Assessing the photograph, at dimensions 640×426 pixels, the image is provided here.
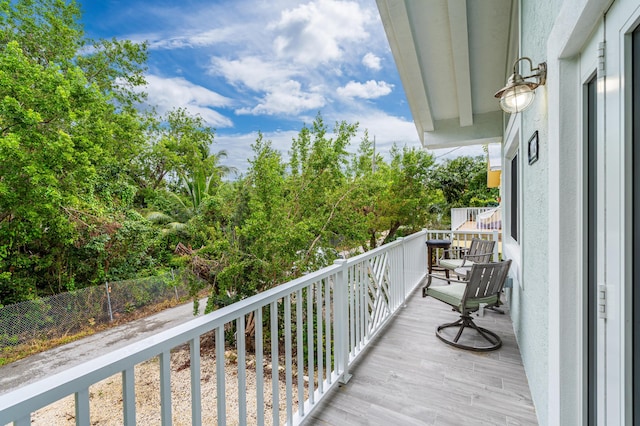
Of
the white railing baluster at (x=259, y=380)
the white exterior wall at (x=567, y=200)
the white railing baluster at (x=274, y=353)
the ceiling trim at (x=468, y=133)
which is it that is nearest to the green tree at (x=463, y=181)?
the ceiling trim at (x=468, y=133)

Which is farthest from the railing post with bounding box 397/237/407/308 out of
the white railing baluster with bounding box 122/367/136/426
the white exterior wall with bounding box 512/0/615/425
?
the white railing baluster with bounding box 122/367/136/426

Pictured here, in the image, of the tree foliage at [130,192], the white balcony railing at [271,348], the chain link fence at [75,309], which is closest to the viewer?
the white balcony railing at [271,348]

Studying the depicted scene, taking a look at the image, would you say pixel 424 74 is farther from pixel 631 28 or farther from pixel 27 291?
pixel 27 291

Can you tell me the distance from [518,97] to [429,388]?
2.15 metres

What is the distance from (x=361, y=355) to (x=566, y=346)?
6.08ft

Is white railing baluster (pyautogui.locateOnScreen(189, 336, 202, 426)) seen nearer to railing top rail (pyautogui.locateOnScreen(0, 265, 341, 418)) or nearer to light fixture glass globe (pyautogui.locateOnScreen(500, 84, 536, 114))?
railing top rail (pyautogui.locateOnScreen(0, 265, 341, 418))

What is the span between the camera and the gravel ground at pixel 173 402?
9.54 feet

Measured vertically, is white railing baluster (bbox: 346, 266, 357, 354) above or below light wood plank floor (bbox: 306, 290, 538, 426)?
above

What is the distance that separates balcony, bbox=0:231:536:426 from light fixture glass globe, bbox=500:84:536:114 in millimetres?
1548

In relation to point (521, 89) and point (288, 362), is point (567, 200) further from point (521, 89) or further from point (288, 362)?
point (288, 362)

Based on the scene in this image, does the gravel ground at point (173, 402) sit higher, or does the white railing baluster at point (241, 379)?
the white railing baluster at point (241, 379)

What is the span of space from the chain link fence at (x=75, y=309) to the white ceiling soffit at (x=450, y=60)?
185 inches

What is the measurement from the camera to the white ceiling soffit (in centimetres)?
271

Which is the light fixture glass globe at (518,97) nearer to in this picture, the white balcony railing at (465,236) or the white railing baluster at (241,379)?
the white railing baluster at (241,379)
